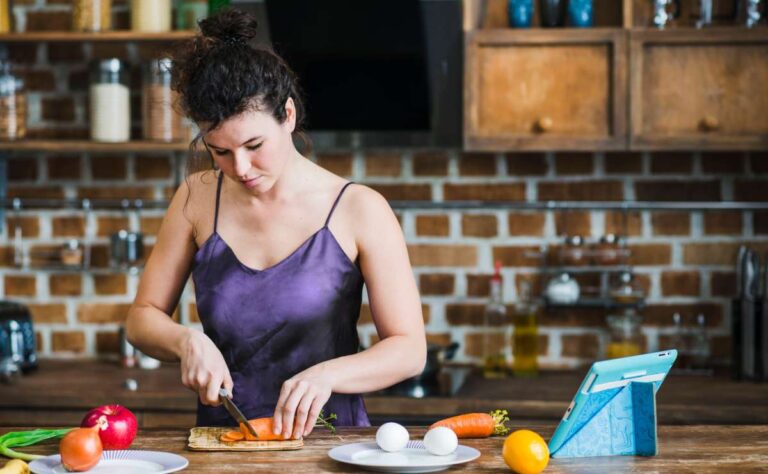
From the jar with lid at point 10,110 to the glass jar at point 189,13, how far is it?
574 millimetres

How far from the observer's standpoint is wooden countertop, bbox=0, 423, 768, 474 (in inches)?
67.3

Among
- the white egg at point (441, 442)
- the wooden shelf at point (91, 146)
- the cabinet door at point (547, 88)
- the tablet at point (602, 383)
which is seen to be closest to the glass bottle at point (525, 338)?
the cabinet door at point (547, 88)

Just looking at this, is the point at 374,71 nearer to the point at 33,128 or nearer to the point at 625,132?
the point at 625,132

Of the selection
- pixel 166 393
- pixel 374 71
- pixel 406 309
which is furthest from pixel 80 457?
pixel 374 71

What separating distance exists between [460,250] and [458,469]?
1951 millimetres

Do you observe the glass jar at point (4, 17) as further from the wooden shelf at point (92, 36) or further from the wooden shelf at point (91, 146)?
the wooden shelf at point (91, 146)

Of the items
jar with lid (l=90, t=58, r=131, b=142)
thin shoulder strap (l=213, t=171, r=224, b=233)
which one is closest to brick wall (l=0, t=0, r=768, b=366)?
jar with lid (l=90, t=58, r=131, b=142)

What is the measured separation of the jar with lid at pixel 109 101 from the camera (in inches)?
136

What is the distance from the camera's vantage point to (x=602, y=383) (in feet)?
5.88

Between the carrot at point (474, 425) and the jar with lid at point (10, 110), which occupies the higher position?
the jar with lid at point (10, 110)

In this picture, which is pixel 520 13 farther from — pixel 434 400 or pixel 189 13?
pixel 434 400

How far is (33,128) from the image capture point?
12.3 ft

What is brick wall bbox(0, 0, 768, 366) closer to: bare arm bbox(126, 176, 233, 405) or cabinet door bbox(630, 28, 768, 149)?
cabinet door bbox(630, 28, 768, 149)

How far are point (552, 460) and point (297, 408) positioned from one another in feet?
1.42
